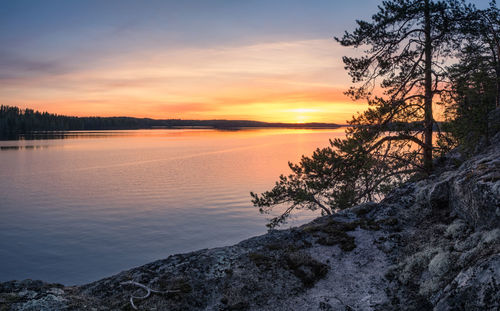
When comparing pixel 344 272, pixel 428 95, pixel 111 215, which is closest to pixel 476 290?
pixel 344 272

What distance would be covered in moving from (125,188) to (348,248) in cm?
3680

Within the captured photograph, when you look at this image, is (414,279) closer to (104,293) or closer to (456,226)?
(456,226)

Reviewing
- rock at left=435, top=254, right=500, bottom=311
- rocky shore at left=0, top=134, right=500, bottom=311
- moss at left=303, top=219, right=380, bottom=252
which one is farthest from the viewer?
moss at left=303, top=219, right=380, bottom=252

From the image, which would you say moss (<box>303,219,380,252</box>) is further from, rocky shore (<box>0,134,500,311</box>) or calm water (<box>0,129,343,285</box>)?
calm water (<box>0,129,343,285</box>)

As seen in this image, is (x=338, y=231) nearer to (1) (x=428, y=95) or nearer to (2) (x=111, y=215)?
(1) (x=428, y=95)

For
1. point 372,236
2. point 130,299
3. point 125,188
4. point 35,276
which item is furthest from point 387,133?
point 125,188

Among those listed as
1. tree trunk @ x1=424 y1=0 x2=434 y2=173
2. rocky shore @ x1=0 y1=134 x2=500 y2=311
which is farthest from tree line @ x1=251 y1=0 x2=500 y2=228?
rocky shore @ x1=0 y1=134 x2=500 y2=311

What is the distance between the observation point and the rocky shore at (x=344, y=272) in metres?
4.75

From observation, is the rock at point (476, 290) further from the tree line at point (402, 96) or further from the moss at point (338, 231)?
the tree line at point (402, 96)

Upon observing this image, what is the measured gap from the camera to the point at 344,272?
→ 20.5 ft

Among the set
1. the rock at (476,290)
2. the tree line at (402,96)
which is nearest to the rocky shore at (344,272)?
the rock at (476,290)

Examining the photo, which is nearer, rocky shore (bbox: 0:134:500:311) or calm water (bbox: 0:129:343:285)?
rocky shore (bbox: 0:134:500:311)

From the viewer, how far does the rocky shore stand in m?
4.75

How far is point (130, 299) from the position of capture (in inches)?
207
